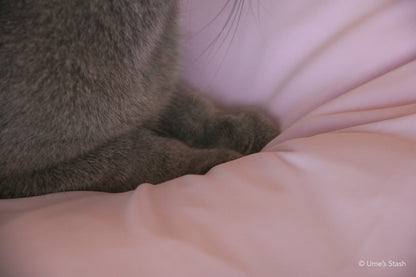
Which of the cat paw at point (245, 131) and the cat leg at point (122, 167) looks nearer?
the cat leg at point (122, 167)

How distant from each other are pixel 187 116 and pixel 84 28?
1.17 ft

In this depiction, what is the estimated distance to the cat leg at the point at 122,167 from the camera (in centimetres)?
69

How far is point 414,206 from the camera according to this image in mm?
572

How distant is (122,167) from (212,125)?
254mm

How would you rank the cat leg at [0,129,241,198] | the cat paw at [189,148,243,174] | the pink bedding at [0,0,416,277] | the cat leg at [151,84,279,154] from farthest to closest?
the cat leg at [151,84,279,154] < the cat paw at [189,148,243,174] < the cat leg at [0,129,241,198] < the pink bedding at [0,0,416,277]

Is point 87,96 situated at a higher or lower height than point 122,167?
higher

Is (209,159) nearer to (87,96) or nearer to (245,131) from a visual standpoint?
(245,131)

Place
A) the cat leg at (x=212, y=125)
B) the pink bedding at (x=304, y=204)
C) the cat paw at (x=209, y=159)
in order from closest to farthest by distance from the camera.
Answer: the pink bedding at (x=304, y=204), the cat paw at (x=209, y=159), the cat leg at (x=212, y=125)

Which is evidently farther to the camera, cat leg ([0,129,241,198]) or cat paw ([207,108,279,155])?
cat paw ([207,108,279,155])

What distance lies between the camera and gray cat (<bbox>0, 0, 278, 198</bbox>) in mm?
620

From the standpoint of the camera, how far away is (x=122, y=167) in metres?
0.75

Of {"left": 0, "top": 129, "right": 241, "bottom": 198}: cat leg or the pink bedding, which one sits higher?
the pink bedding

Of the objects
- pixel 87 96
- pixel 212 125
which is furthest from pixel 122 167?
pixel 212 125

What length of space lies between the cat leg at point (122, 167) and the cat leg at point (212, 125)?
3.0 inches
